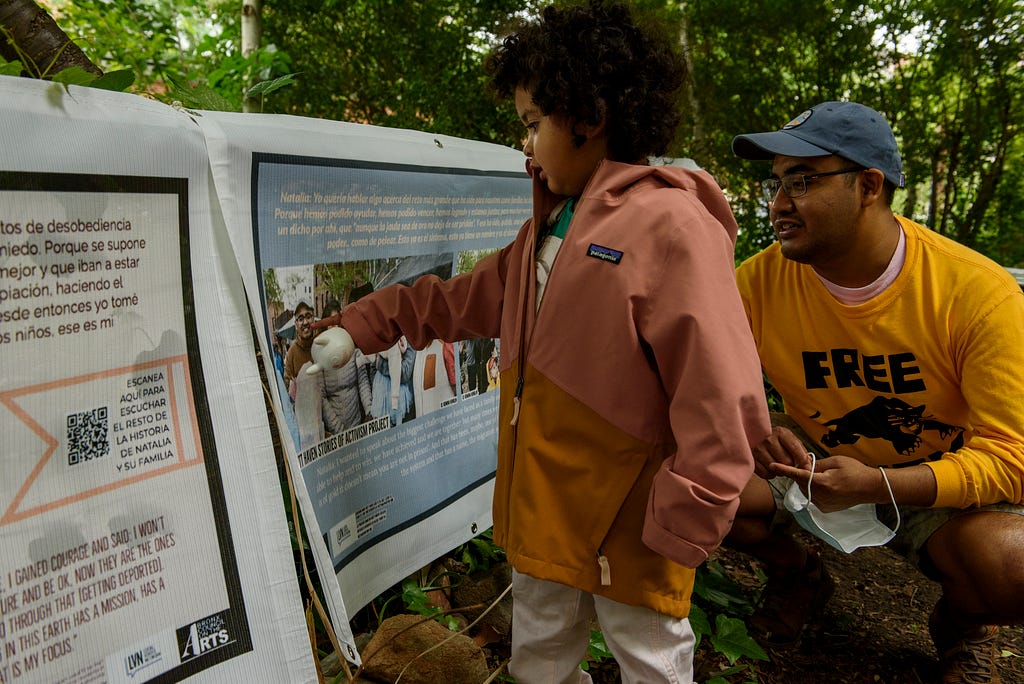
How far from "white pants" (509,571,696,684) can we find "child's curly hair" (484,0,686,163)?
100cm

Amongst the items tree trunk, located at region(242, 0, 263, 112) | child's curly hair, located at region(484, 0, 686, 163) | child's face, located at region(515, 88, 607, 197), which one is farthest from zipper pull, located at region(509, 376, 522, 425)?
tree trunk, located at region(242, 0, 263, 112)

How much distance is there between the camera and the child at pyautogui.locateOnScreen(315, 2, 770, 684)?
1417mm

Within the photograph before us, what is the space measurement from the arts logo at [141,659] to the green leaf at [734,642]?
5.10 ft

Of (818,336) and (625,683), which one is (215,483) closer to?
(625,683)

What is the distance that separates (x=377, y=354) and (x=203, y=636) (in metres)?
0.82

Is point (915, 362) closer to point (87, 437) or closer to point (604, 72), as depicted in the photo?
point (604, 72)

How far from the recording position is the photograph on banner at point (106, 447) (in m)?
1.13

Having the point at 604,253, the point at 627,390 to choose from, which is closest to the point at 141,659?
the point at 627,390

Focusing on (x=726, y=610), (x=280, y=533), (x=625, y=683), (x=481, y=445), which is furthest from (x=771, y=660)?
(x=280, y=533)

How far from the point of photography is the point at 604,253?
152cm

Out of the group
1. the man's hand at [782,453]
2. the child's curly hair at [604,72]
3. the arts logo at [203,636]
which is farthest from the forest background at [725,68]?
the arts logo at [203,636]

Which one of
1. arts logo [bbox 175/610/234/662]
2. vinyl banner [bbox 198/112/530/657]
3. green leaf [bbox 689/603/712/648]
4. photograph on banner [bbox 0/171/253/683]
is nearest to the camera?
photograph on banner [bbox 0/171/253/683]

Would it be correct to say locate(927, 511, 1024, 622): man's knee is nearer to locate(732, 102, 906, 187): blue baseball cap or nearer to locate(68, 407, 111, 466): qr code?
locate(732, 102, 906, 187): blue baseball cap

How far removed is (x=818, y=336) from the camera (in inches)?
93.5
